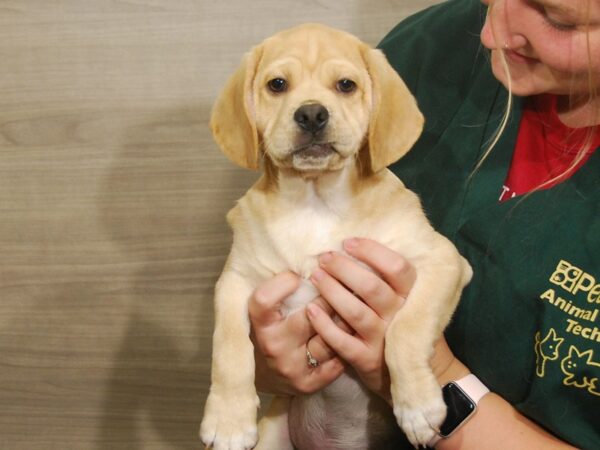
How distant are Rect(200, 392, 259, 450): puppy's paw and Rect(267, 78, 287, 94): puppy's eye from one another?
1.83 ft

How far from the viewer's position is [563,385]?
1.12 m

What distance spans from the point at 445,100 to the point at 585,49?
0.37m

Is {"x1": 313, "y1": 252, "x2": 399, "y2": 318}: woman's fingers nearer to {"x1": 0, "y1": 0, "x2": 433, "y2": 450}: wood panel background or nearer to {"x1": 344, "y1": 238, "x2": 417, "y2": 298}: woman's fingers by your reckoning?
{"x1": 344, "y1": 238, "x2": 417, "y2": 298}: woman's fingers

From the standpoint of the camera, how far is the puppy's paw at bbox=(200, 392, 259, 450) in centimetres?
115

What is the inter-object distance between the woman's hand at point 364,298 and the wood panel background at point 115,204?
0.75m

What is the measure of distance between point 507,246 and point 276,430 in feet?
2.13

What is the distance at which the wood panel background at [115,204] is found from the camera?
5.95 ft

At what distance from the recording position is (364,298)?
47.8 inches

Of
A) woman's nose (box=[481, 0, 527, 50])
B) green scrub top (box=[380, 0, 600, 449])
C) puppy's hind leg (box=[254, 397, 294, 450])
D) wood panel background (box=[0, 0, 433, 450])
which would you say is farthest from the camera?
wood panel background (box=[0, 0, 433, 450])

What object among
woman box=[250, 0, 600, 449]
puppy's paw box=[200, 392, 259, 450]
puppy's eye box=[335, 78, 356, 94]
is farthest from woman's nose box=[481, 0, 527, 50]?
puppy's paw box=[200, 392, 259, 450]

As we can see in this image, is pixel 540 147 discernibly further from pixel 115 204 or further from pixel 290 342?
pixel 115 204

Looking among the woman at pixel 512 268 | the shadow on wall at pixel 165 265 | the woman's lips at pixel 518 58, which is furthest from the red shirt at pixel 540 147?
the shadow on wall at pixel 165 265

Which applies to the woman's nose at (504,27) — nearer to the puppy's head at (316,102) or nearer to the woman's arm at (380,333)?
the puppy's head at (316,102)

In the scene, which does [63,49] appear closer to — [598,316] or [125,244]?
[125,244]
